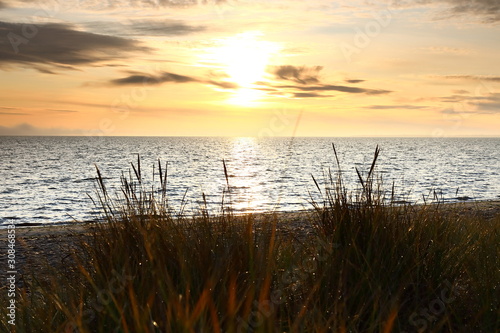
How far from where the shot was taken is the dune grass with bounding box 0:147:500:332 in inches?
134

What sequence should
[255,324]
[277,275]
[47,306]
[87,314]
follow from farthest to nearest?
[277,275]
[47,306]
[87,314]
[255,324]

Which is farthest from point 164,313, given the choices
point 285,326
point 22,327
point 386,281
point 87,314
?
point 386,281

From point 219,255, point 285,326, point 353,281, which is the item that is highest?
point 219,255

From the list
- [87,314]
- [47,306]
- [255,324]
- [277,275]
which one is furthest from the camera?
[277,275]

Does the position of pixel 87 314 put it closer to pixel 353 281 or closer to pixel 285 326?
pixel 285 326

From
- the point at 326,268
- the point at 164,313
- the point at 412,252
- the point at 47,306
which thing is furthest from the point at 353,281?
the point at 47,306

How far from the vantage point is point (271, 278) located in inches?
162

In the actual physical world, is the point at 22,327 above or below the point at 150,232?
below

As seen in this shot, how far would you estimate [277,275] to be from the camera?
4.25 m

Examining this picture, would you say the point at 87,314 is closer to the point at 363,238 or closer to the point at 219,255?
the point at 219,255

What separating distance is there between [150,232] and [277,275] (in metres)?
1.21

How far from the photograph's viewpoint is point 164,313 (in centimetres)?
338

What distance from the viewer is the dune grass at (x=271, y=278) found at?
341cm

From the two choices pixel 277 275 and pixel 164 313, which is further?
pixel 277 275
